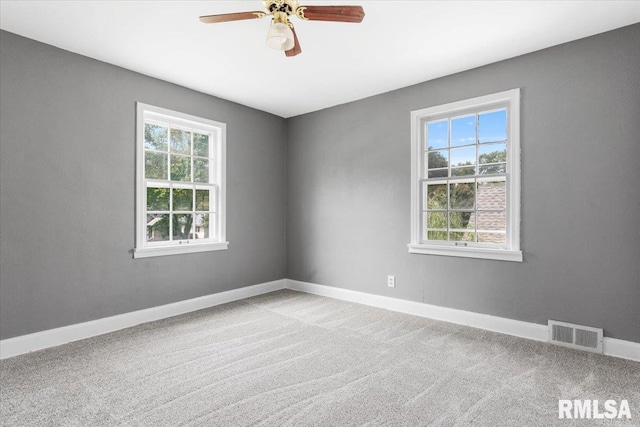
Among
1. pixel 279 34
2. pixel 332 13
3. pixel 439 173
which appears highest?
pixel 332 13

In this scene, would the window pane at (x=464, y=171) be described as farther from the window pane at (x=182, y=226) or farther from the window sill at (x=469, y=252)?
the window pane at (x=182, y=226)

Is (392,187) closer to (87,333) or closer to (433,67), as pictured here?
(433,67)

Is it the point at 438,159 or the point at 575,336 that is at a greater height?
the point at 438,159

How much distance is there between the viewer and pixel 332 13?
2.11 meters

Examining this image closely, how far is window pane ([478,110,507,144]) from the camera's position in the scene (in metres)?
3.45

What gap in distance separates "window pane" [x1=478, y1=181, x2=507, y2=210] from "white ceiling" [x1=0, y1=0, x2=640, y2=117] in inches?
47.9

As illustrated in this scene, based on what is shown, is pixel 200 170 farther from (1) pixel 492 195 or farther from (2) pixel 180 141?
(1) pixel 492 195

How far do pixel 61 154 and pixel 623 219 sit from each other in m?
4.83

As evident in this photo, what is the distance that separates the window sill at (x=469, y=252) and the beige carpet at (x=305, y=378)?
74 centimetres

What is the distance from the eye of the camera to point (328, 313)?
3.98 metres

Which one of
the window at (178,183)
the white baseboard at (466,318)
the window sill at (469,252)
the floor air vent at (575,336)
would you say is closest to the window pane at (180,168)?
the window at (178,183)

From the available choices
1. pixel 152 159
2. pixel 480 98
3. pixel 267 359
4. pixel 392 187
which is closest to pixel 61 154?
pixel 152 159

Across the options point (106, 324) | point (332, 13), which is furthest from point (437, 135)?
point (106, 324)

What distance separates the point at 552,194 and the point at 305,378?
2.65 meters
